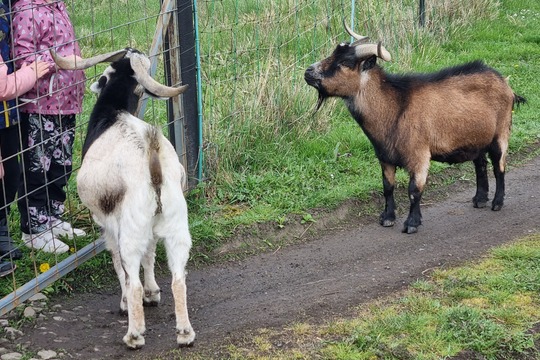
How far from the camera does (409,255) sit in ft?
19.5

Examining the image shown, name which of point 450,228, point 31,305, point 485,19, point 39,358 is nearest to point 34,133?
point 31,305

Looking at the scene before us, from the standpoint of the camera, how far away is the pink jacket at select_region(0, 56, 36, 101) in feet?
16.1

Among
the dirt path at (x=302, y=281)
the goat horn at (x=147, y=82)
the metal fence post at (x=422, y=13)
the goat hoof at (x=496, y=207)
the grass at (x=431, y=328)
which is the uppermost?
the goat horn at (x=147, y=82)

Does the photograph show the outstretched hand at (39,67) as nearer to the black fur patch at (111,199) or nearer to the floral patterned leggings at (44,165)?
the floral patterned leggings at (44,165)

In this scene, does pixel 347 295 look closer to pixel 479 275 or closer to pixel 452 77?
pixel 479 275

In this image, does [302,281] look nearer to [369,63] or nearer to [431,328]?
[431,328]

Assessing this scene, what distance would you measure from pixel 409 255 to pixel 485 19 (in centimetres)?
684

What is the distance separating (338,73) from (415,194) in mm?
1108

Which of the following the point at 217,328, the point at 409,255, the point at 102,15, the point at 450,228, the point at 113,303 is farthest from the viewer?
the point at 102,15

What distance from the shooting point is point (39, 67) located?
5145mm

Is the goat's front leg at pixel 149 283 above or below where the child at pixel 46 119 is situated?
below

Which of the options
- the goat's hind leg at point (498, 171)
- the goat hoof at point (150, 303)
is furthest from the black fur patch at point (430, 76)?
the goat hoof at point (150, 303)

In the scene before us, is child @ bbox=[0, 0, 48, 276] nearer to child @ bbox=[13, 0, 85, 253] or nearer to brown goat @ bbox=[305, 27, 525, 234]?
child @ bbox=[13, 0, 85, 253]

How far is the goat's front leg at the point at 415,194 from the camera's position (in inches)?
250
